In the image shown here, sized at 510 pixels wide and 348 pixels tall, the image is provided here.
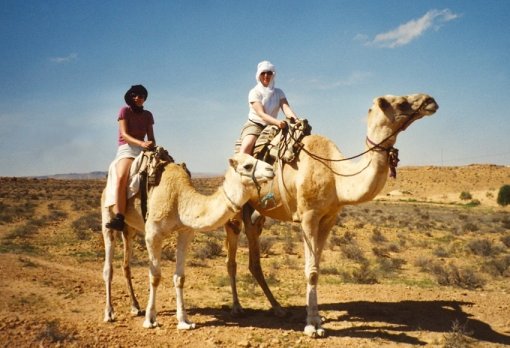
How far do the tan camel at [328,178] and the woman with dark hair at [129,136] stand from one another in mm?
2275

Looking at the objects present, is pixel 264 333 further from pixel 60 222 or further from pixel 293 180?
pixel 60 222

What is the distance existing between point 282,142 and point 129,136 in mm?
2708

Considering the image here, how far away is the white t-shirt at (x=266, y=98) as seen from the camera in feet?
23.6

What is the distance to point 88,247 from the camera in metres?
16.2

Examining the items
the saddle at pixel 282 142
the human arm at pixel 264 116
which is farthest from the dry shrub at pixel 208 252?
the human arm at pixel 264 116

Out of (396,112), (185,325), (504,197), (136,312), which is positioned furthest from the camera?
(504,197)

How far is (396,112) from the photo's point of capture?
559cm

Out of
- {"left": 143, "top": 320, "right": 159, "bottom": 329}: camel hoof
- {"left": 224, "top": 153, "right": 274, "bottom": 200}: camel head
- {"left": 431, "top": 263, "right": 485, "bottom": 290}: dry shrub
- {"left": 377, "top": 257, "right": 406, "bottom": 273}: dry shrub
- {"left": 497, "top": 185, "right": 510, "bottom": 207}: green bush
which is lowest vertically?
{"left": 377, "top": 257, "right": 406, "bottom": 273}: dry shrub

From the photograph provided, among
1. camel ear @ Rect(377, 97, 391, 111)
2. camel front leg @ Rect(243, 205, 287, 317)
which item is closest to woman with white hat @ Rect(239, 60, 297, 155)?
camel front leg @ Rect(243, 205, 287, 317)

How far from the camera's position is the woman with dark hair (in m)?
6.85

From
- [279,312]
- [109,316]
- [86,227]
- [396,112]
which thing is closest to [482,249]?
[279,312]

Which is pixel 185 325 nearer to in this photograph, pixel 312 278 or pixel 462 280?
pixel 312 278

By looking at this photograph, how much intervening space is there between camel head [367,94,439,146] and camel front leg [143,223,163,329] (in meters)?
3.64

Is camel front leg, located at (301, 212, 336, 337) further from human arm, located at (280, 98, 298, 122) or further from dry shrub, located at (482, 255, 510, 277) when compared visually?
dry shrub, located at (482, 255, 510, 277)
